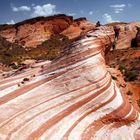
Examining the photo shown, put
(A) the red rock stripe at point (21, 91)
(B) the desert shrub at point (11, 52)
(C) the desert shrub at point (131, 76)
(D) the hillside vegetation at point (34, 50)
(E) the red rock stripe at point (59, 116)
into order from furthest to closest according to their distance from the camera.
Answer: (D) the hillside vegetation at point (34, 50)
(B) the desert shrub at point (11, 52)
(C) the desert shrub at point (131, 76)
(A) the red rock stripe at point (21, 91)
(E) the red rock stripe at point (59, 116)

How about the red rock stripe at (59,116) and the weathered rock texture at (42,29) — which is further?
the weathered rock texture at (42,29)

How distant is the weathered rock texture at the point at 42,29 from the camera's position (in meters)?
118

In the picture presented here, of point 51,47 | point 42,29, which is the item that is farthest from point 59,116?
point 42,29

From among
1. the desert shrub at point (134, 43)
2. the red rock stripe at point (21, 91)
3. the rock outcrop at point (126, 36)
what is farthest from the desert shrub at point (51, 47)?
the red rock stripe at point (21, 91)

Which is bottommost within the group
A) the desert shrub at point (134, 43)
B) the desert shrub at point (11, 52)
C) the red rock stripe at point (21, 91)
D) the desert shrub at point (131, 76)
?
the desert shrub at point (134, 43)

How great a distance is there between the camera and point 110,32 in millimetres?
21391

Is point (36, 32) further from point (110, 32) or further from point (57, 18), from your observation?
point (110, 32)

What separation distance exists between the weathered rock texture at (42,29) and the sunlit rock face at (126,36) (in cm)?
2321

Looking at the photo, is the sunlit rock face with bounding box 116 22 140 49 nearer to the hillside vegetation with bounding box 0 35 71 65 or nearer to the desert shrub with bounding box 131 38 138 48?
the desert shrub with bounding box 131 38 138 48

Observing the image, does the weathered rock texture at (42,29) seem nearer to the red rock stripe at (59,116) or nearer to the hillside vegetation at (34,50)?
the hillside vegetation at (34,50)

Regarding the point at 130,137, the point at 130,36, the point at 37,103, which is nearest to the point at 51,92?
the point at 37,103

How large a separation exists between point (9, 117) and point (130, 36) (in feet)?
265

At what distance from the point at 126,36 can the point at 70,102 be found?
78412mm

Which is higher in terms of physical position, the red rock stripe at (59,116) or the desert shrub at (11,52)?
the red rock stripe at (59,116)
